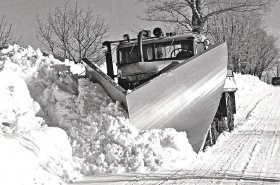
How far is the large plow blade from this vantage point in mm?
6098

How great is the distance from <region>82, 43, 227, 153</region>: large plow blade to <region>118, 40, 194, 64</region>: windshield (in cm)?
110

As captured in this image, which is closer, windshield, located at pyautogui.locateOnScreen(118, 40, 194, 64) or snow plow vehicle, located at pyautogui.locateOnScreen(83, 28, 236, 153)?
snow plow vehicle, located at pyautogui.locateOnScreen(83, 28, 236, 153)

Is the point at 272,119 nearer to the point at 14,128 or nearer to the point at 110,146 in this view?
the point at 110,146

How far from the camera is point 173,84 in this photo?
6363 millimetres

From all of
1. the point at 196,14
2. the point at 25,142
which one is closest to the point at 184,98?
the point at 25,142

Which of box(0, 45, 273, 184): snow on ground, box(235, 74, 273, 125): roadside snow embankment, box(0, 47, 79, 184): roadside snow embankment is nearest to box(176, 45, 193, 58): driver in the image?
box(0, 45, 273, 184): snow on ground

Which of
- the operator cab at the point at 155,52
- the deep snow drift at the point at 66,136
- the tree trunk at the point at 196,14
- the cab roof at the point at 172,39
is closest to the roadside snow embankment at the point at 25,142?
the deep snow drift at the point at 66,136

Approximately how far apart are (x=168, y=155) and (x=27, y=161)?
7.13 feet

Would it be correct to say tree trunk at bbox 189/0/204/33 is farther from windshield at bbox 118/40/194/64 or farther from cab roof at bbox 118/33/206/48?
windshield at bbox 118/40/194/64

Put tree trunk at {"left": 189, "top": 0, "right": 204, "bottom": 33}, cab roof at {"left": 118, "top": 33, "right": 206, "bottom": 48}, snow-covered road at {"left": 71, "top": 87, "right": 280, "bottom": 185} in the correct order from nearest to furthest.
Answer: snow-covered road at {"left": 71, "top": 87, "right": 280, "bottom": 185} < cab roof at {"left": 118, "top": 33, "right": 206, "bottom": 48} < tree trunk at {"left": 189, "top": 0, "right": 204, "bottom": 33}

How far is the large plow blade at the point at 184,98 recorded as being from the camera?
240 inches

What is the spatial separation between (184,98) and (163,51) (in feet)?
6.88

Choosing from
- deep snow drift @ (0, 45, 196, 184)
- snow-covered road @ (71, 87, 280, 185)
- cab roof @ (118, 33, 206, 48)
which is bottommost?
snow-covered road @ (71, 87, 280, 185)

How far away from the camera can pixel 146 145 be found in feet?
19.3
